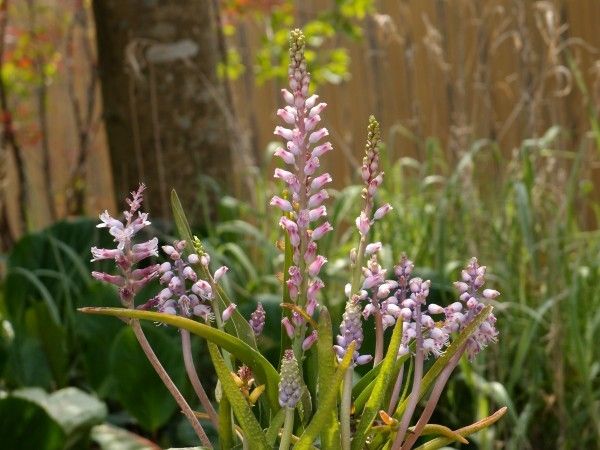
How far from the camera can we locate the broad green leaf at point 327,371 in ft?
2.66

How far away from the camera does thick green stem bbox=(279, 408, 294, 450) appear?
0.81m

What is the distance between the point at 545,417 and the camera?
2236 millimetres

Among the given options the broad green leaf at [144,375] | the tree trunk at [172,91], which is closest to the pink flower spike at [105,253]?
the broad green leaf at [144,375]

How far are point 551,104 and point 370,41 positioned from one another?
0.91m

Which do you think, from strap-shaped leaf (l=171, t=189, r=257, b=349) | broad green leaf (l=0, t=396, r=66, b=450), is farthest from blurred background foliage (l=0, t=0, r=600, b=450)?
strap-shaped leaf (l=171, t=189, r=257, b=349)

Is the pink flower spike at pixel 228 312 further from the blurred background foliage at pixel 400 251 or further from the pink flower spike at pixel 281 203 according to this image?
the blurred background foliage at pixel 400 251

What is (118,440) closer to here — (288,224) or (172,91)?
(288,224)

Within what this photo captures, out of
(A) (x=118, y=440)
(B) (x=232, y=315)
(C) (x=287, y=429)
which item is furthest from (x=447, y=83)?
(C) (x=287, y=429)

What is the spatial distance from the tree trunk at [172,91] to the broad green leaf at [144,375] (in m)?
0.97

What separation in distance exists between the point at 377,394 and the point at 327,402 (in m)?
0.07

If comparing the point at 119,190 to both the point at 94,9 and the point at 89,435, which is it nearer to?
the point at 94,9

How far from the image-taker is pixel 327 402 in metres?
0.80

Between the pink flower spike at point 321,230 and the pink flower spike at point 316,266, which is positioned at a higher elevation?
the pink flower spike at point 321,230

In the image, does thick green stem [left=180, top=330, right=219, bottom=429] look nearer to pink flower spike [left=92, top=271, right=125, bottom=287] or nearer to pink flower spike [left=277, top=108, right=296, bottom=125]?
pink flower spike [left=92, top=271, right=125, bottom=287]
